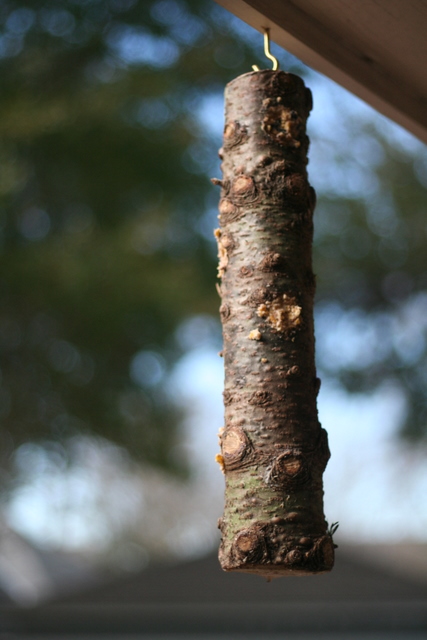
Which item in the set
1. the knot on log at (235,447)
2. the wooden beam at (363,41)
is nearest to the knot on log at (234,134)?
the wooden beam at (363,41)

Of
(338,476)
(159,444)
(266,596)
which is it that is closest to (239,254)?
(266,596)

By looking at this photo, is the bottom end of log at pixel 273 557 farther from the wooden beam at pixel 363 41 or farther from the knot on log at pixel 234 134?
the wooden beam at pixel 363 41

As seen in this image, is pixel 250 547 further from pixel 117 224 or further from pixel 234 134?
pixel 117 224

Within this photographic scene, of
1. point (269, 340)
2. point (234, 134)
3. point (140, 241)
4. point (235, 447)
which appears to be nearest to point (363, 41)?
point (234, 134)

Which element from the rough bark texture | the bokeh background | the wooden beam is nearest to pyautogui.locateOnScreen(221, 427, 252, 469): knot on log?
the rough bark texture

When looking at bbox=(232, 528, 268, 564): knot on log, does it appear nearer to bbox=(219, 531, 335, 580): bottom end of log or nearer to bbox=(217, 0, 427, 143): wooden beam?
bbox=(219, 531, 335, 580): bottom end of log
